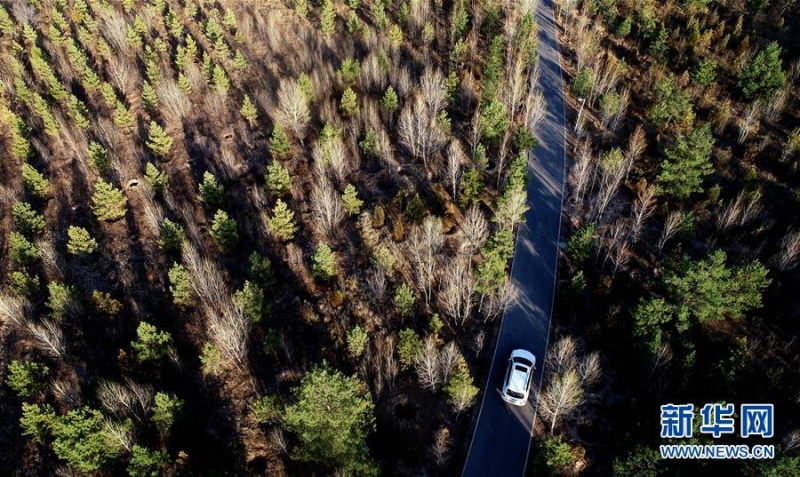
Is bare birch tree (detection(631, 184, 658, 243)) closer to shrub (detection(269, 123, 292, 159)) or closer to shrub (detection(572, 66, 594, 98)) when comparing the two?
shrub (detection(572, 66, 594, 98))

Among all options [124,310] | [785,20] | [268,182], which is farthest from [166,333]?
[785,20]

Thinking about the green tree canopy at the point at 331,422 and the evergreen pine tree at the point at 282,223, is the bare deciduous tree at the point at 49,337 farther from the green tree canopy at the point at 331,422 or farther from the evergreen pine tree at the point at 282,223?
the green tree canopy at the point at 331,422

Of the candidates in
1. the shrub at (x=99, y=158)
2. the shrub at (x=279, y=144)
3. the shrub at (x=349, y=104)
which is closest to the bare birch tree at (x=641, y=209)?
the shrub at (x=349, y=104)

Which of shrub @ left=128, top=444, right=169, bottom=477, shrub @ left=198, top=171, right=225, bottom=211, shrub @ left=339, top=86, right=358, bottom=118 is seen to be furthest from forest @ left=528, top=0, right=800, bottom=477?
shrub @ left=198, top=171, right=225, bottom=211

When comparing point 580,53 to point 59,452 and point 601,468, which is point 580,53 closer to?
point 601,468

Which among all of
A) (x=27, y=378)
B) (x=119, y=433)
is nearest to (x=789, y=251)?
(x=119, y=433)

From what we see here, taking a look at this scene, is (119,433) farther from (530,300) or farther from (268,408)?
(530,300)
